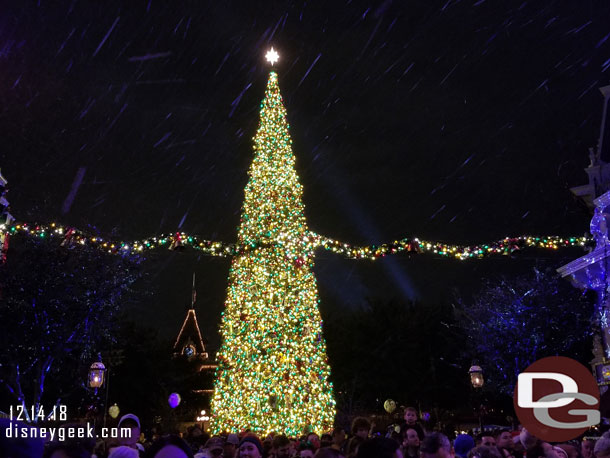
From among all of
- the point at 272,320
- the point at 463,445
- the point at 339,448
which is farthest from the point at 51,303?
the point at 463,445

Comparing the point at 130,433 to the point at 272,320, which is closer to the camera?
the point at 130,433

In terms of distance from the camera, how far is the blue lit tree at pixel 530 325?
3247 centimetres

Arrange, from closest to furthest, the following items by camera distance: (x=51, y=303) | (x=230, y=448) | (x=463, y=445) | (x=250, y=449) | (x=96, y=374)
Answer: (x=250, y=449)
(x=463, y=445)
(x=230, y=448)
(x=96, y=374)
(x=51, y=303)

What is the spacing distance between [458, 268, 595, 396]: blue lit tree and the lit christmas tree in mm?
Answer: 15650

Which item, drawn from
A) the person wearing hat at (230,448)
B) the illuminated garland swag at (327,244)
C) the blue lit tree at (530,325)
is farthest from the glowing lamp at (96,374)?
the blue lit tree at (530,325)

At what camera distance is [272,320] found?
21.3 meters

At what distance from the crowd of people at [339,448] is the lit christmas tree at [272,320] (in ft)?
26.8

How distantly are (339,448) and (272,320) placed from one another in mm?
12818

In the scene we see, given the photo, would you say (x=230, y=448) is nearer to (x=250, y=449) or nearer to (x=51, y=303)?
(x=250, y=449)

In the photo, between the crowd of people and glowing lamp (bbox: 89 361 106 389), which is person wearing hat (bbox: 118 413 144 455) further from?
glowing lamp (bbox: 89 361 106 389)

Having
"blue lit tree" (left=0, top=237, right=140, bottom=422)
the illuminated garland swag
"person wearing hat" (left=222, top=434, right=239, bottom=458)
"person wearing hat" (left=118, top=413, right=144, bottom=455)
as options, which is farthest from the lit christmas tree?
"person wearing hat" (left=118, top=413, right=144, bottom=455)

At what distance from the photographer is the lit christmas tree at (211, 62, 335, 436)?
20.9 metres

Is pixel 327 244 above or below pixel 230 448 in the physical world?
above

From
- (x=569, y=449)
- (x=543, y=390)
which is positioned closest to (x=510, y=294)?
(x=569, y=449)
